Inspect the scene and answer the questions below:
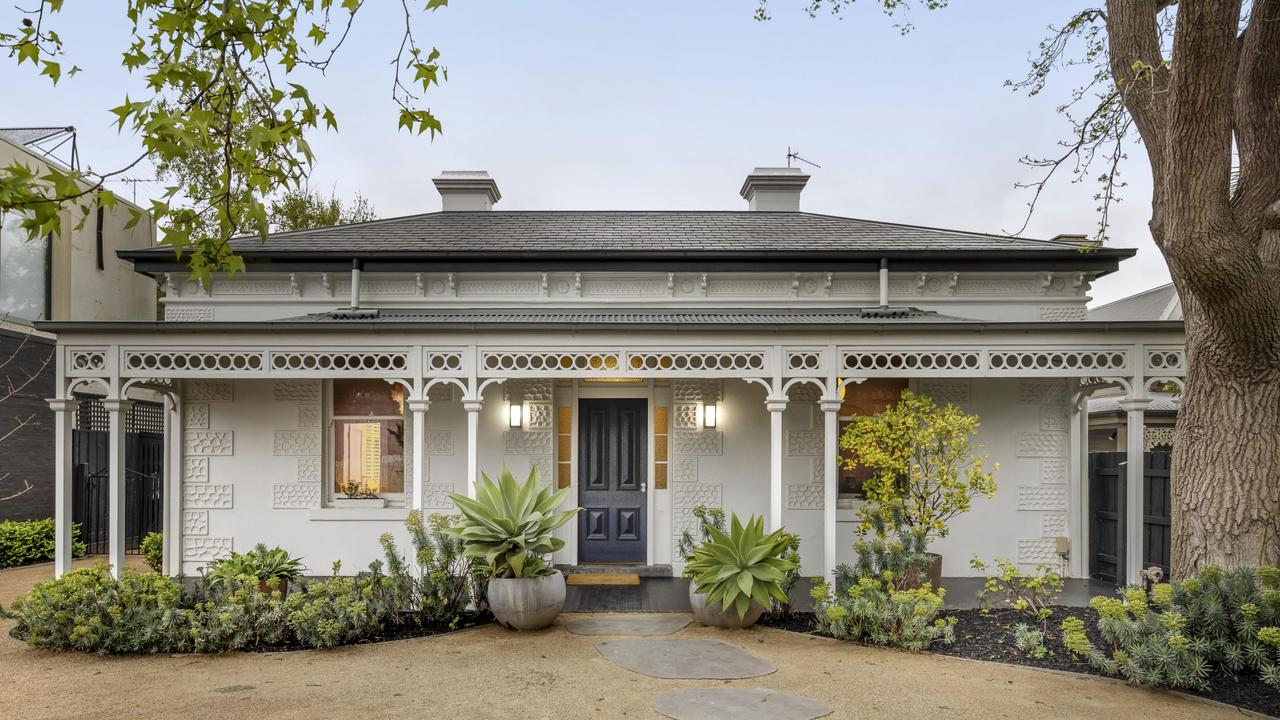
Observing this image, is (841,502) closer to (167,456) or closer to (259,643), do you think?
(259,643)

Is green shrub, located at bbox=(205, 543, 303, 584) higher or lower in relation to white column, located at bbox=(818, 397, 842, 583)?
lower

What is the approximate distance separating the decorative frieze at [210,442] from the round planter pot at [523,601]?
Answer: 4.88m

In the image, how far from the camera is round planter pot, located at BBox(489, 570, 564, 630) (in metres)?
7.08

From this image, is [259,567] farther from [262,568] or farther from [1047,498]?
[1047,498]

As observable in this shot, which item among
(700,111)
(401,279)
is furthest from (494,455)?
(700,111)

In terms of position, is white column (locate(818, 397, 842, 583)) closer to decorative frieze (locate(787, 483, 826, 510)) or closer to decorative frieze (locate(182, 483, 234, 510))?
decorative frieze (locate(787, 483, 826, 510))

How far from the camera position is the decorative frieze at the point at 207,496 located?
32.2ft

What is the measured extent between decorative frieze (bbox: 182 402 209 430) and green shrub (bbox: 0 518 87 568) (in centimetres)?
369

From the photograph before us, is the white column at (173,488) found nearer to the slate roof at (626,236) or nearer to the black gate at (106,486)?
the slate roof at (626,236)

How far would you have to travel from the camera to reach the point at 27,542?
11406mm

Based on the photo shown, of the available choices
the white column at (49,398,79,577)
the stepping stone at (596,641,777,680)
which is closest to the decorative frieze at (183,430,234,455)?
the white column at (49,398,79,577)

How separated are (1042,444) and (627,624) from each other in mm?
5986

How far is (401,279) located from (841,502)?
21.6 ft

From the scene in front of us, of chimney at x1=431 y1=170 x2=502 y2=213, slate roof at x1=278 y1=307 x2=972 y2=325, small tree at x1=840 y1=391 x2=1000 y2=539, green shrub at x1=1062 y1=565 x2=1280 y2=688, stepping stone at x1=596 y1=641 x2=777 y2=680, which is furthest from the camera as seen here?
chimney at x1=431 y1=170 x2=502 y2=213
